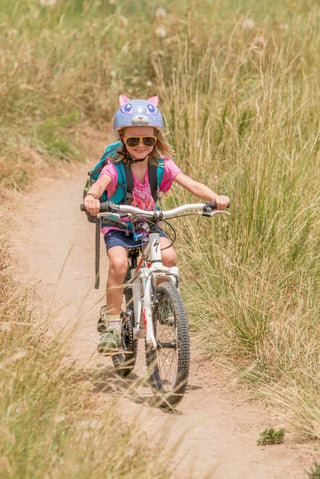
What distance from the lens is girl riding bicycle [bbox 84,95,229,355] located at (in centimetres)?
502

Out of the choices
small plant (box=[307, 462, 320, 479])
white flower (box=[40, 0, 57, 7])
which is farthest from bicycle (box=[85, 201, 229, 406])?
white flower (box=[40, 0, 57, 7])

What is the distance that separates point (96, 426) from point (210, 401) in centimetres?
159

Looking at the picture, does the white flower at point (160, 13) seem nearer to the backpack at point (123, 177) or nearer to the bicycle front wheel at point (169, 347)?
the backpack at point (123, 177)

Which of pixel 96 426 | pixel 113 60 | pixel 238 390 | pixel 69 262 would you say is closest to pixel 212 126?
pixel 69 262

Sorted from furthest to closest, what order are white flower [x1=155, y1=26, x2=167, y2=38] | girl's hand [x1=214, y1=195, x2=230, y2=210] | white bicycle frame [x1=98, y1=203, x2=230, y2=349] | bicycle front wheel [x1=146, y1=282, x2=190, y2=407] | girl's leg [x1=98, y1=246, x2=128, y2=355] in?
white flower [x1=155, y1=26, x2=167, y2=38] < girl's leg [x1=98, y1=246, x2=128, y2=355] < girl's hand [x1=214, y1=195, x2=230, y2=210] < white bicycle frame [x1=98, y1=203, x2=230, y2=349] < bicycle front wheel [x1=146, y1=282, x2=190, y2=407]

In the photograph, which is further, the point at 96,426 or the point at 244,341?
the point at 244,341

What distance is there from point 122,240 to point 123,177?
14.6 inches

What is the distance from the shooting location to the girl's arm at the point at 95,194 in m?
4.66

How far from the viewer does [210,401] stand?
507cm

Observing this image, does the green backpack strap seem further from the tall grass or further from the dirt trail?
the tall grass

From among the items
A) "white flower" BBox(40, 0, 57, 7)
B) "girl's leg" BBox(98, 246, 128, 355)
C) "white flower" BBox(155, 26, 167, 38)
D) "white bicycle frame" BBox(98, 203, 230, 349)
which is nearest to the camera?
"white bicycle frame" BBox(98, 203, 230, 349)

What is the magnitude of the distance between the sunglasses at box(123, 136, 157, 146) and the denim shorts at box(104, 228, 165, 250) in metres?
0.52

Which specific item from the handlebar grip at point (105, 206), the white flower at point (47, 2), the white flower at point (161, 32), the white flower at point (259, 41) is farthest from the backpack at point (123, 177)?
the white flower at point (47, 2)

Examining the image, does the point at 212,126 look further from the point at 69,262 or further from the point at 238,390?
the point at 238,390
